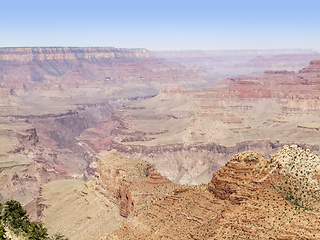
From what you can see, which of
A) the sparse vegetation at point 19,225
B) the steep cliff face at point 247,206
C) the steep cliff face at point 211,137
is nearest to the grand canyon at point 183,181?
the steep cliff face at point 247,206

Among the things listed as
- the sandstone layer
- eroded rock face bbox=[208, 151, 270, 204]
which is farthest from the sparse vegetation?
eroded rock face bbox=[208, 151, 270, 204]

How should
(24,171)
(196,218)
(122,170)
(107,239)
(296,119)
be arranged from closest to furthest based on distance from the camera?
(196,218), (107,239), (122,170), (24,171), (296,119)

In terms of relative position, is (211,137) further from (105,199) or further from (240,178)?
(240,178)

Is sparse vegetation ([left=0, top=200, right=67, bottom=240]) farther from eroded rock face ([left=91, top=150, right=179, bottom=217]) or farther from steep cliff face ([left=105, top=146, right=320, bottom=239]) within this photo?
eroded rock face ([left=91, top=150, right=179, bottom=217])

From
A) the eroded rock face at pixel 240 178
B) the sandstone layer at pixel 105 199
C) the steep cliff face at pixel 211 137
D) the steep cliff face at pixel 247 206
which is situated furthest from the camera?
the steep cliff face at pixel 211 137

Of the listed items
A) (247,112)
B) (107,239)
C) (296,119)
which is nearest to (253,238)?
(107,239)

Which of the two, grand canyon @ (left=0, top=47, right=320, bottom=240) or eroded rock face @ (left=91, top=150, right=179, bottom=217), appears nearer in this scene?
grand canyon @ (left=0, top=47, right=320, bottom=240)

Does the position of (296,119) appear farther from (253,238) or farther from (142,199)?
(253,238)

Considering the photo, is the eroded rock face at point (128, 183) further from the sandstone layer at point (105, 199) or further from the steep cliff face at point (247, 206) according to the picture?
the steep cliff face at point (247, 206)
